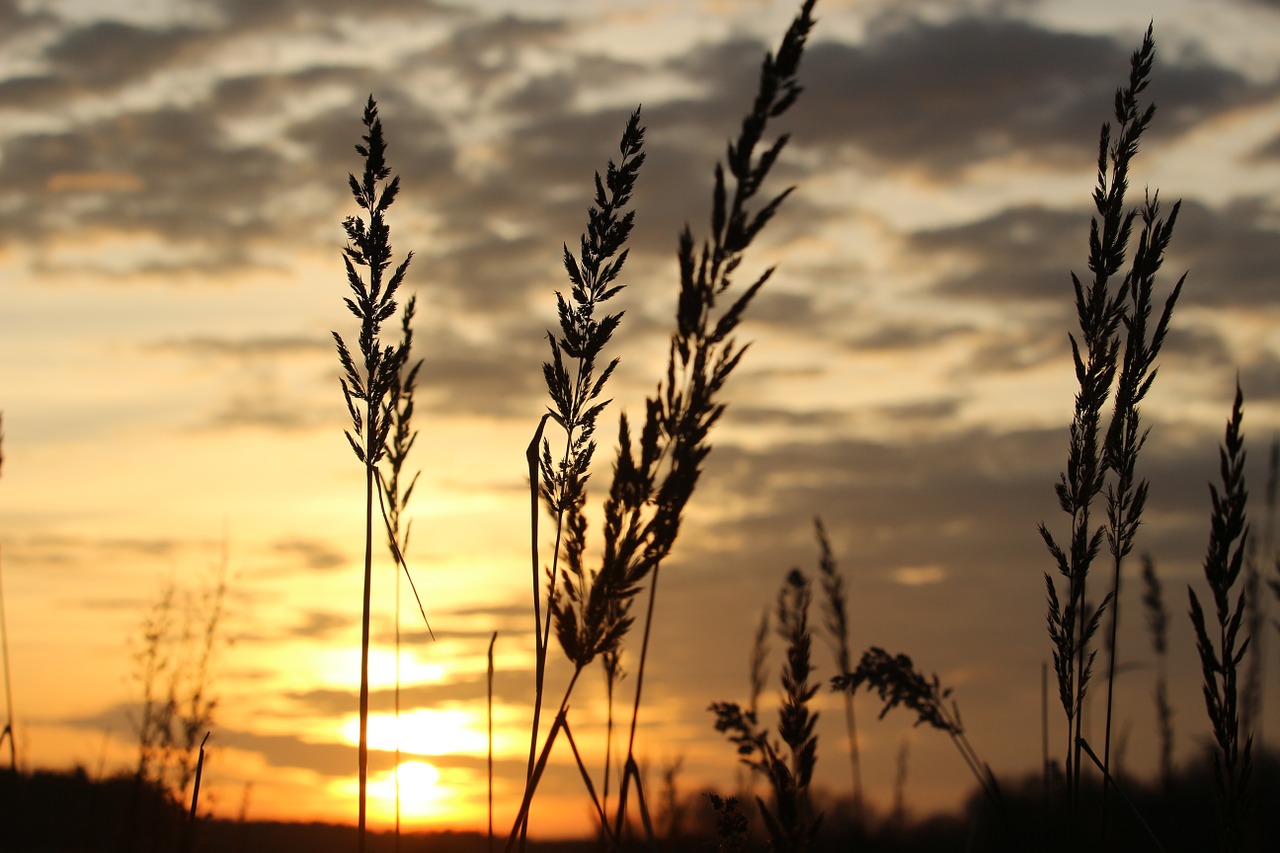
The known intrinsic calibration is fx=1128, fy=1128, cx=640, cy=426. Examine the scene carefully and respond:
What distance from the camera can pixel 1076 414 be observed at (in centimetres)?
364

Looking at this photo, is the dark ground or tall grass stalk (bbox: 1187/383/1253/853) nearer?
tall grass stalk (bbox: 1187/383/1253/853)

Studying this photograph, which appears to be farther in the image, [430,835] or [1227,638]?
[430,835]

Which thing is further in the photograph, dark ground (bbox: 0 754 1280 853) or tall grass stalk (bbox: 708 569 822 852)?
dark ground (bbox: 0 754 1280 853)

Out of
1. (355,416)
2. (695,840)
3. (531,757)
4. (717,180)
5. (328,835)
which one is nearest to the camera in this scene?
(717,180)

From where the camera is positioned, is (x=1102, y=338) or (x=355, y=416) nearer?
(x=355, y=416)

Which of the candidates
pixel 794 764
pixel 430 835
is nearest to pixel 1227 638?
pixel 794 764

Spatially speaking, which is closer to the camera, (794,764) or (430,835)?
(794,764)

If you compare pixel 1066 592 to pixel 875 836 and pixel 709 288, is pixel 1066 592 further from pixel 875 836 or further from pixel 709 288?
pixel 875 836

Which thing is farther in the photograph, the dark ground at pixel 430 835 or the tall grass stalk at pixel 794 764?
the dark ground at pixel 430 835

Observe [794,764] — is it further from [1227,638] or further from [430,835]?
[430,835]

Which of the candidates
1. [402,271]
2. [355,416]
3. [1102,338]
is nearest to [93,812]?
[355,416]

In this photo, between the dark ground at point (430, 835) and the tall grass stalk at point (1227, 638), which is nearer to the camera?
the tall grass stalk at point (1227, 638)

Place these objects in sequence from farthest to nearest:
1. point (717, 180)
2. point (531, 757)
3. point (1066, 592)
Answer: point (1066, 592) → point (531, 757) → point (717, 180)

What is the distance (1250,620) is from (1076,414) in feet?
13.6
